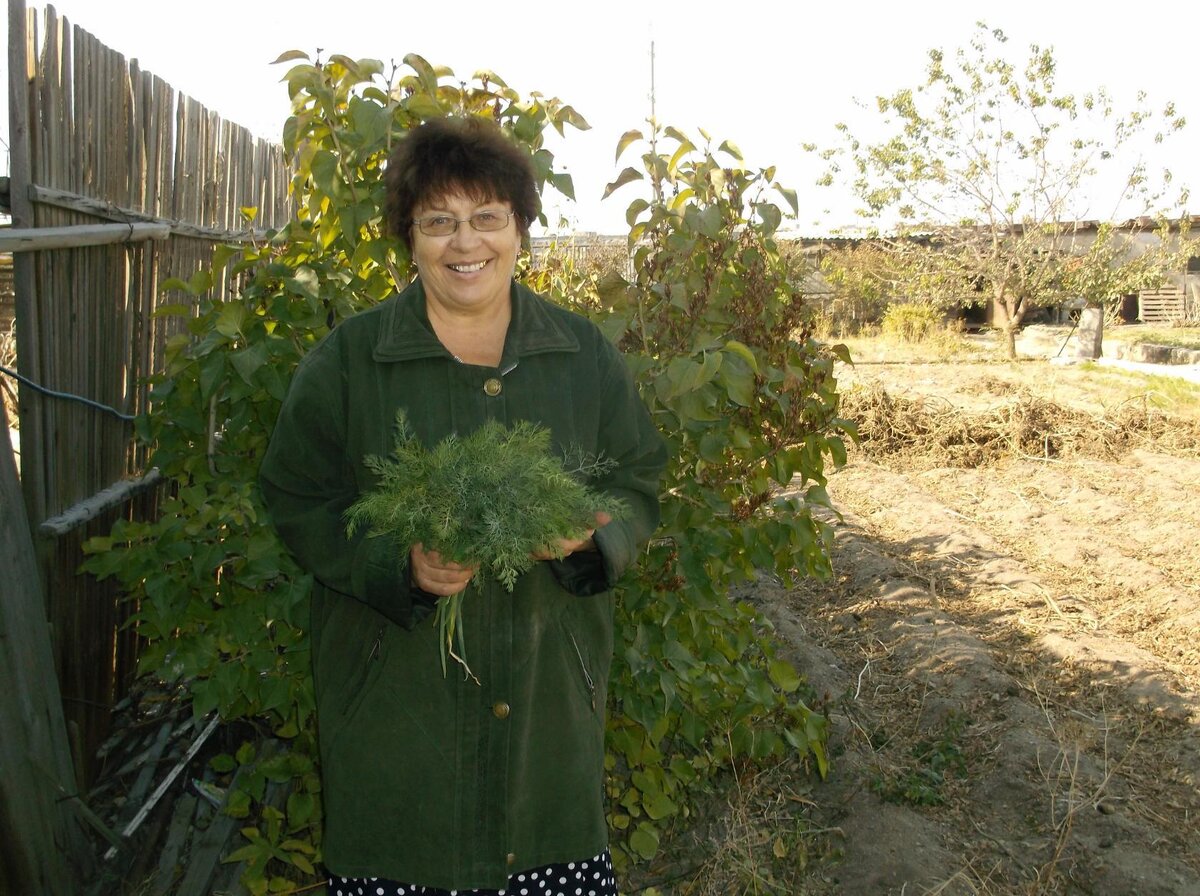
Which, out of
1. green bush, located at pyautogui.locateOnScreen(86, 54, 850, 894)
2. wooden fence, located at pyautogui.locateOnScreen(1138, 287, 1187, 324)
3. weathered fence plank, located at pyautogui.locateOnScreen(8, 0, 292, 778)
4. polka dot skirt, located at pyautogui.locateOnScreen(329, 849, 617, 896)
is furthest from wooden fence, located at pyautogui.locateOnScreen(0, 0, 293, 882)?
wooden fence, located at pyautogui.locateOnScreen(1138, 287, 1187, 324)

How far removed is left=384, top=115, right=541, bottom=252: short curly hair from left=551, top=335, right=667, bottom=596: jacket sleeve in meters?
0.34

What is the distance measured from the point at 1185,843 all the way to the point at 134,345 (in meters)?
3.33

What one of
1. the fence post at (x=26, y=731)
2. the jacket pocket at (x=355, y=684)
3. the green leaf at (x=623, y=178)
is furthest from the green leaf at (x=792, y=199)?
the fence post at (x=26, y=731)

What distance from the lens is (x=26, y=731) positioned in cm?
254

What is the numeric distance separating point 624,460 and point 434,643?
1.64 ft

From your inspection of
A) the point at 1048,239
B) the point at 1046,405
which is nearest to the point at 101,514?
the point at 1046,405

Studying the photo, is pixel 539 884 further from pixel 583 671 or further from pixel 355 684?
pixel 355 684

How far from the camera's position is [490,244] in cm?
198

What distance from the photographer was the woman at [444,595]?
1.90 metres

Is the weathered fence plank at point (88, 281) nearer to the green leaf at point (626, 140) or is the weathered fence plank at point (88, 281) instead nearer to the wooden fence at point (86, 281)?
the wooden fence at point (86, 281)

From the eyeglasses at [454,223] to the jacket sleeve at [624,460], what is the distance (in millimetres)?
293

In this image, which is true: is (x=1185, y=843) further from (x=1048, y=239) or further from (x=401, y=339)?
(x=1048, y=239)

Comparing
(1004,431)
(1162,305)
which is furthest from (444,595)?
(1162,305)

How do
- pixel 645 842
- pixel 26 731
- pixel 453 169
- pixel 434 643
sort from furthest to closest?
pixel 645 842
pixel 26 731
pixel 453 169
pixel 434 643
